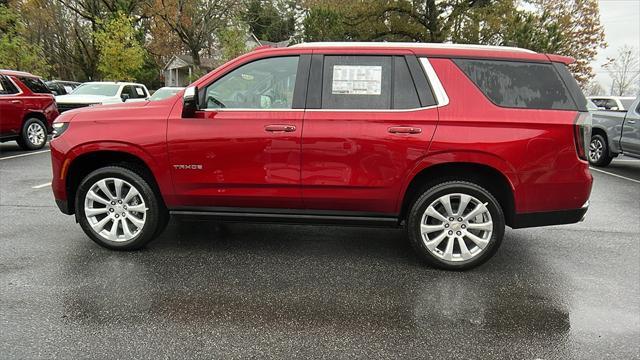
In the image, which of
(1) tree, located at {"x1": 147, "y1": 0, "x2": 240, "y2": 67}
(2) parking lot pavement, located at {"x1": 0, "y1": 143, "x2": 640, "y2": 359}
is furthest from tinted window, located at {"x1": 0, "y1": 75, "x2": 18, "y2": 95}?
(1) tree, located at {"x1": 147, "y1": 0, "x2": 240, "y2": 67}

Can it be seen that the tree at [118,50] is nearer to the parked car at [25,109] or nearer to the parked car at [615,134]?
the parked car at [25,109]

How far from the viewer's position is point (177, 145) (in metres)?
4.12

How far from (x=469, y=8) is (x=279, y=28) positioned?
101ft

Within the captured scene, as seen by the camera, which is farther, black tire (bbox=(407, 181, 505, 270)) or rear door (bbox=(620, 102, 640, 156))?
rear door (bbox=(620, 102, 640, 156))

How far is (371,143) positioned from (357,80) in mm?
580

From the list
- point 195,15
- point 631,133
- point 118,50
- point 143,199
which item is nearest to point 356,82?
point 143,199

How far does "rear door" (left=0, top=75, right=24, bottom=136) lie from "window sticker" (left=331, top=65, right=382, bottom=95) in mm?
9100

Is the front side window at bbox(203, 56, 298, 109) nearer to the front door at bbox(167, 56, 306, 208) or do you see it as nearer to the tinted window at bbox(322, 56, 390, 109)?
the front door at bbox(167, 56, 306, 208)

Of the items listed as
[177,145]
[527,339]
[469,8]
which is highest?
[469,8]

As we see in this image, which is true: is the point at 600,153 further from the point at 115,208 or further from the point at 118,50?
the point at 118,50

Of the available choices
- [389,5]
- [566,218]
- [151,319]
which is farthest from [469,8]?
[151,319]

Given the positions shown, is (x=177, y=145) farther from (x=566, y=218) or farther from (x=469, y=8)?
(x=469, y=8)

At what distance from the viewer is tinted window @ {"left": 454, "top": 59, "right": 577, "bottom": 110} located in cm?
394

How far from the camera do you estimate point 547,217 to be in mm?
4043
